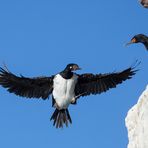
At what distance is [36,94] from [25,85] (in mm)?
427

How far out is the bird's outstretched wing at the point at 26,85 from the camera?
2060 centimetres

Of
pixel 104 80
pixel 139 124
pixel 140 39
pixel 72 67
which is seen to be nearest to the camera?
pixel 139 124

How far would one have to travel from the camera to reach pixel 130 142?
1470 cm

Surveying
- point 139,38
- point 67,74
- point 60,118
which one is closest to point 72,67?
point 67,74

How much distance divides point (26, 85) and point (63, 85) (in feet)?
6.29

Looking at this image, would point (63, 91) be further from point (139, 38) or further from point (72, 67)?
point (139, 38)

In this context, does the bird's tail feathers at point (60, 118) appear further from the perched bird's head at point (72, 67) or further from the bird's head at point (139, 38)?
the bird's head at point (139, 38)

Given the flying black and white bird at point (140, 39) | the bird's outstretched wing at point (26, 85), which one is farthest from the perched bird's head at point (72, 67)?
the flying black and white bird at point (140, 39)

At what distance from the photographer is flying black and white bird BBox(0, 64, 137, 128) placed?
19594 millimetres

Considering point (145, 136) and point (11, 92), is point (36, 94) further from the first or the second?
point (145, 136)

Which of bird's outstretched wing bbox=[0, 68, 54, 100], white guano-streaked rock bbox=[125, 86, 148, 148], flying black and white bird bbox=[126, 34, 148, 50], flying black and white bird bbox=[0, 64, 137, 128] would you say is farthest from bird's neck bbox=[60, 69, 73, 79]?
white guano-streaked rock bbox=[125, 86, 148, 148]

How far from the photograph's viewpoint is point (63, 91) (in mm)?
19531

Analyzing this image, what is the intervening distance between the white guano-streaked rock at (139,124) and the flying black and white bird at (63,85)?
4.59 meters

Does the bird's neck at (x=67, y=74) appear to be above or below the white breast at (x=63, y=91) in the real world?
above
